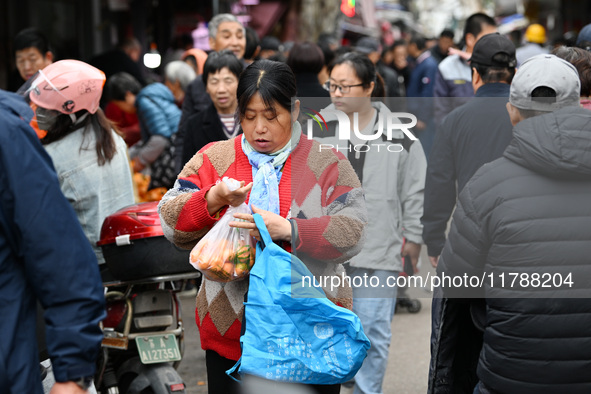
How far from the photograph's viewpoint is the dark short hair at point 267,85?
10.4ft

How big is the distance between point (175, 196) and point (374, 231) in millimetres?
1423

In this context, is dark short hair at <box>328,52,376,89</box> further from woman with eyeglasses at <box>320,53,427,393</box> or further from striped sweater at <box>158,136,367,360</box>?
striped sweater at <box>158,136,367,360</box>

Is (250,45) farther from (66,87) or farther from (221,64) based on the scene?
(66,87)

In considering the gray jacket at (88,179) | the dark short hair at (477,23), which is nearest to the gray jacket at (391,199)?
the gray jacket at (88,179)

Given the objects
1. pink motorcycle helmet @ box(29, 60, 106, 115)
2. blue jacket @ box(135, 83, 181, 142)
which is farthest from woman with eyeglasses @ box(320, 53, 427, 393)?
blue jacket @ box(135, 83, 181, 142)

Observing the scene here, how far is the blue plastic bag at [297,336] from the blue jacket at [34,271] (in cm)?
70

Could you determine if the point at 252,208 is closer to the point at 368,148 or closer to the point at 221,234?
the point at 221,234

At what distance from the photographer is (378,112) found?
396 cm

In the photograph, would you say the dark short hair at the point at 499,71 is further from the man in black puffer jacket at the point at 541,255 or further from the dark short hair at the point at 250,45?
the dark short hair at the point at 250,45

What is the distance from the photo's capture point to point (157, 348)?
14.3 ft

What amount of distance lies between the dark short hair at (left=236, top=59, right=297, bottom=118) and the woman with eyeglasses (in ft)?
1.04

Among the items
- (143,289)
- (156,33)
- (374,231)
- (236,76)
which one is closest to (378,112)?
(374,231)

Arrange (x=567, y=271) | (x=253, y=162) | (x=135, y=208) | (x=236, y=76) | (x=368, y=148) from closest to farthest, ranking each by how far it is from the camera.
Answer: (x=567, y=271), (x=253, y=162), (x=368, y=148), (x=135, y=208), (x=236, y=76)
